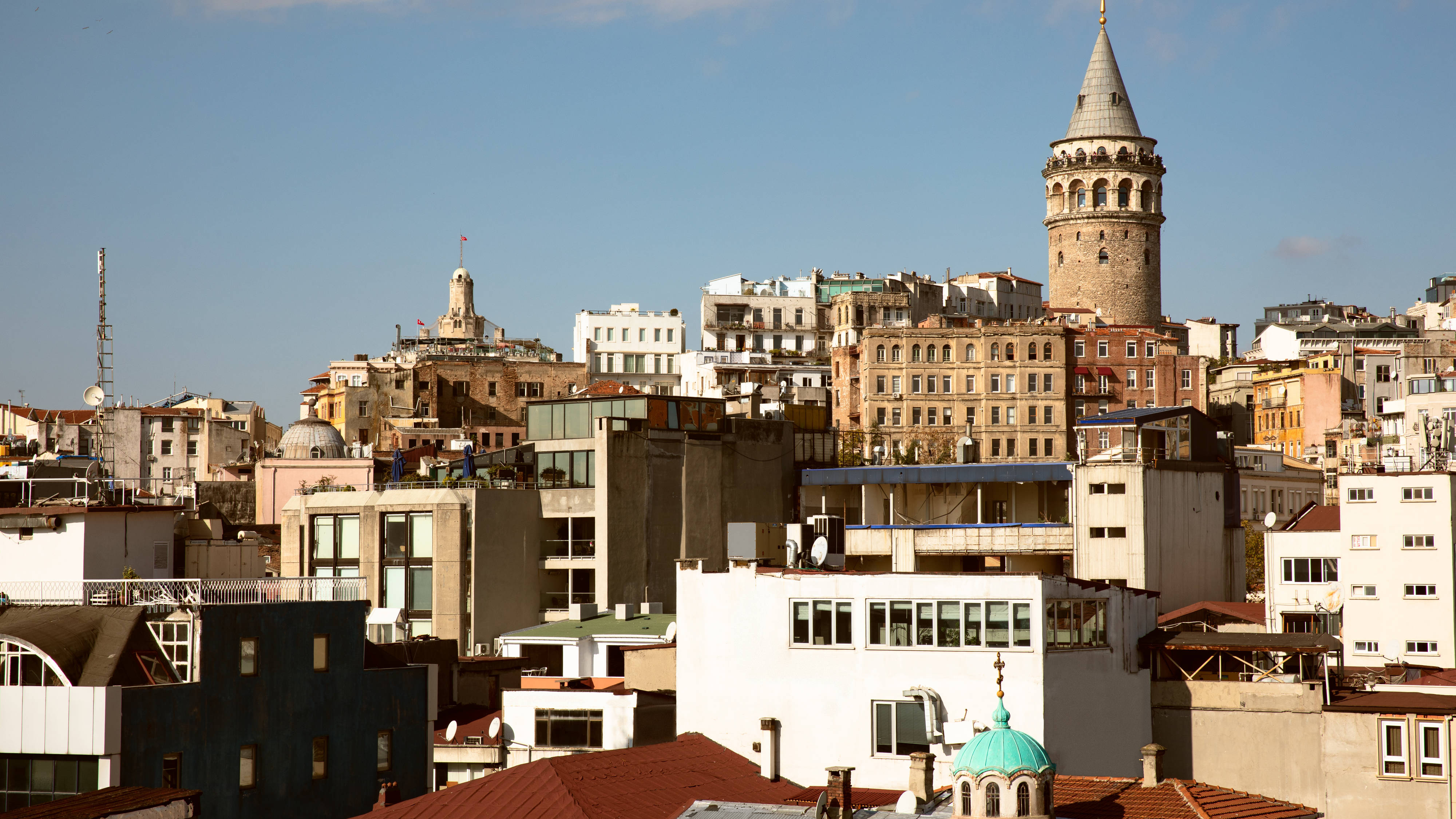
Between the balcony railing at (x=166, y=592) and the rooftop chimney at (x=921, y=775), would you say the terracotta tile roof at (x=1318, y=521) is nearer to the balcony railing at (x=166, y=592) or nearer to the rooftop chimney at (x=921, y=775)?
the rooftop chimney at (x=921, y=775)

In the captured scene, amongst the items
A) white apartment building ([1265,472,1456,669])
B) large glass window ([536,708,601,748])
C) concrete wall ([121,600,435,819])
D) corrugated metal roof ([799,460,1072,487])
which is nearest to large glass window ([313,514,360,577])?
corrugated metal roof ([799,460,1072,487])

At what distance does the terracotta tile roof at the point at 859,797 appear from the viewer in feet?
94.9

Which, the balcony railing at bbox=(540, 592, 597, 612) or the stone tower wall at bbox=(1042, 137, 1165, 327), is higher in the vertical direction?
the stone tower wall at bbox=(1042, 137, 1165, 327)

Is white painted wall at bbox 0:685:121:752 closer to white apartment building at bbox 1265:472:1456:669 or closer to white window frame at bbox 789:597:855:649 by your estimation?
white window frame at bbox 789:597:855:649

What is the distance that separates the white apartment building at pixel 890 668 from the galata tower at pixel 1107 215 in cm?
11278

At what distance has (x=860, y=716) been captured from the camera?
35875 mm

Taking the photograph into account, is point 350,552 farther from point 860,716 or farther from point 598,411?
point 860,716

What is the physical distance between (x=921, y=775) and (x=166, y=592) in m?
14.5

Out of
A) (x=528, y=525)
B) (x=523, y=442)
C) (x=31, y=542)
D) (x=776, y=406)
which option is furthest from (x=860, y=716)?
(x=776, y=406)

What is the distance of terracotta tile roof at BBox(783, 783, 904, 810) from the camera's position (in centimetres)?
2892

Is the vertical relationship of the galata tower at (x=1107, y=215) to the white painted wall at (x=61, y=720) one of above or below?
above

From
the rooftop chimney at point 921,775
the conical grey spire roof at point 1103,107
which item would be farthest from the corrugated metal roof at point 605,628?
the conical grey spire roof at point 1103,107

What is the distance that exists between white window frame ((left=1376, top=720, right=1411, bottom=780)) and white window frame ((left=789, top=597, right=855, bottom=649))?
11.1 m

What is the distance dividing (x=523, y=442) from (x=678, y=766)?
3768cm
